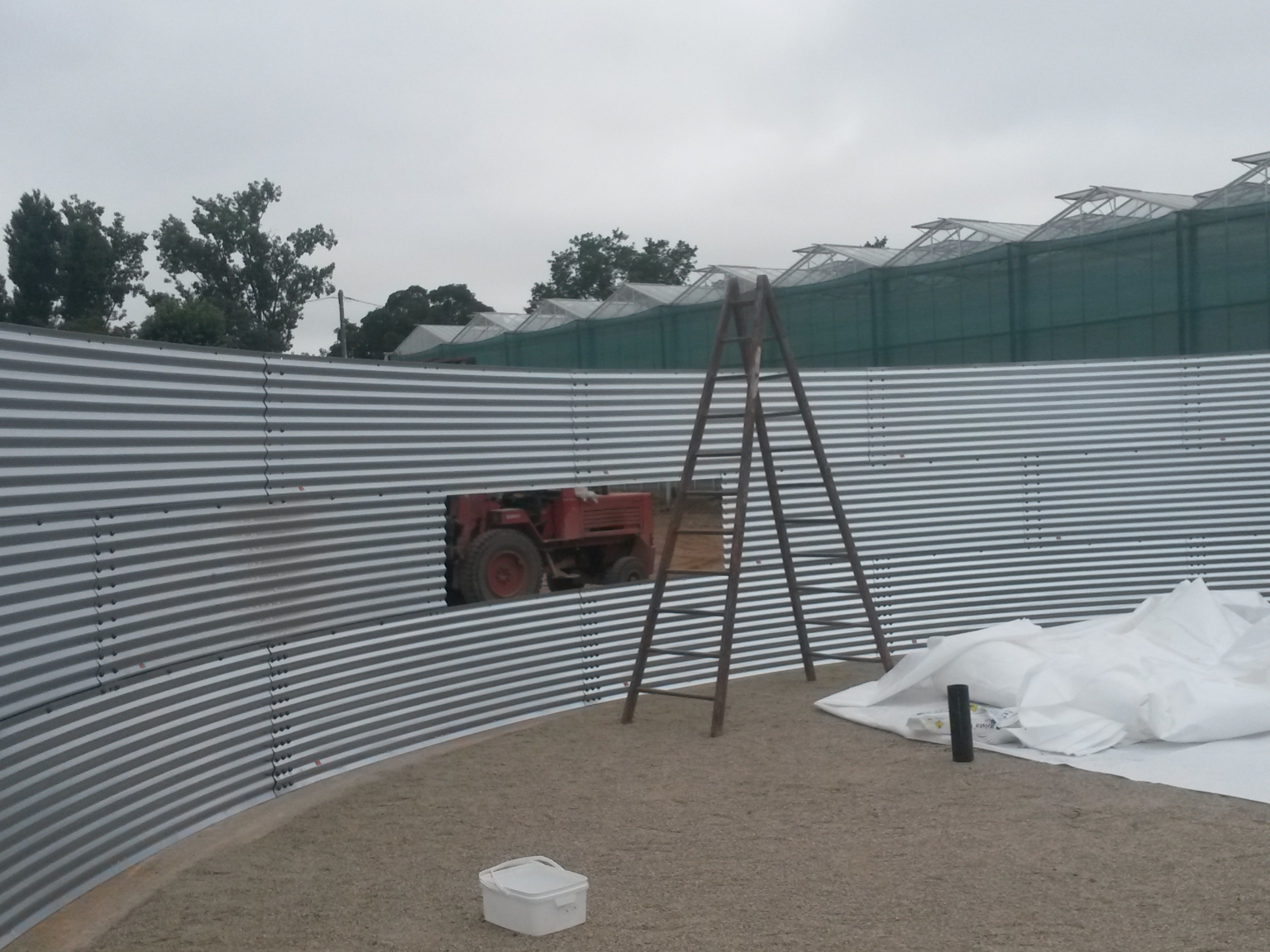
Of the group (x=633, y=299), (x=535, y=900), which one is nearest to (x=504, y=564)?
(x=535, y=900)

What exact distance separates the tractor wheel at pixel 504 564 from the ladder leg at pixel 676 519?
1.93 meters

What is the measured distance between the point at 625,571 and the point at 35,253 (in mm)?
38086

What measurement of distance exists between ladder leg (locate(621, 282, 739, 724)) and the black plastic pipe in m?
2.01

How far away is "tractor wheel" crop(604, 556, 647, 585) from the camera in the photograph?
11.8 meters

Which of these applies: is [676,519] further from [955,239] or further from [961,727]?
[955,239]

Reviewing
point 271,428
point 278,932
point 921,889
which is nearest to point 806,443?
point 271,428

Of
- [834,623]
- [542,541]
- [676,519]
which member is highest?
[676,519]

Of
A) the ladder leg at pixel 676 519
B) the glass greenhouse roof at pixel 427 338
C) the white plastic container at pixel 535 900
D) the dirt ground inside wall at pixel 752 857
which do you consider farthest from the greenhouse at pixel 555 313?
the white plastic container at pixel 535 900

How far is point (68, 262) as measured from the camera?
4284cm

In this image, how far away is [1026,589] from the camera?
420 inches

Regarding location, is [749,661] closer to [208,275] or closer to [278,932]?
[278,932]

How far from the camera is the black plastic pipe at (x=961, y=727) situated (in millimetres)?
6727

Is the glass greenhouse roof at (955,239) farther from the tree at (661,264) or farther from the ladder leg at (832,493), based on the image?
the tree at (661,264)

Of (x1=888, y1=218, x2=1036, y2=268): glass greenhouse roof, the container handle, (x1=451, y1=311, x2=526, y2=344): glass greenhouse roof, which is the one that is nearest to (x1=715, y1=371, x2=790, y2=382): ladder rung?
the container handle
